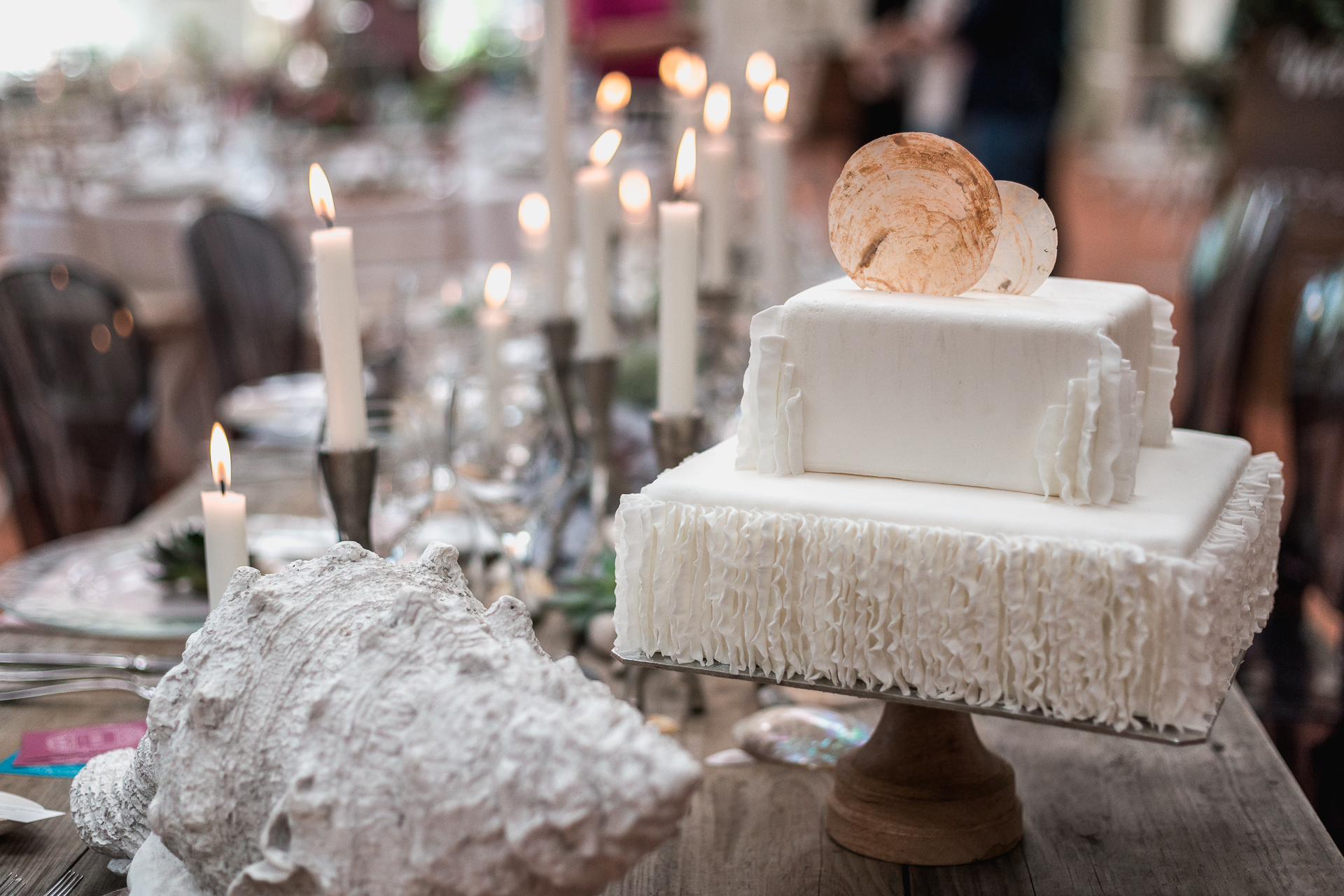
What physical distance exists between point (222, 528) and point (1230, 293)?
214 centimetres

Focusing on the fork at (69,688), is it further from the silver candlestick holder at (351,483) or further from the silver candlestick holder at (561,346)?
the silver candlestick holder at (561,346)

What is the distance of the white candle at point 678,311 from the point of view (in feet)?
3.96

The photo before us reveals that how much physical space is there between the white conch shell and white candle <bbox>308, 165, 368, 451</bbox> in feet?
1.02

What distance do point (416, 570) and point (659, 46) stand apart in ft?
16.0

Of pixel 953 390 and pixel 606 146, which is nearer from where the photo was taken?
pixel 953 390

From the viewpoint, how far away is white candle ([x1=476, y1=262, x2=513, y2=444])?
1617 mm

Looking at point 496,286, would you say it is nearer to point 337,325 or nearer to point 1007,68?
point 337,325

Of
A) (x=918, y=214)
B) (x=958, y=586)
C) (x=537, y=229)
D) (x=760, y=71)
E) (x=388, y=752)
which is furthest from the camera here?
(x=760, y=71)

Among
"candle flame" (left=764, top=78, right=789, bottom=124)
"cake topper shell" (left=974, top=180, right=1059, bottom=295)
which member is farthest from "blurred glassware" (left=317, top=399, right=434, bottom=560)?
"candle flame" (left=764, top=78, right=789, bottom=124)

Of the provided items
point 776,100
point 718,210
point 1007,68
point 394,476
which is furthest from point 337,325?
point 1007,68

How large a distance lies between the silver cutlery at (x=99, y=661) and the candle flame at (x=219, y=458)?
32cm

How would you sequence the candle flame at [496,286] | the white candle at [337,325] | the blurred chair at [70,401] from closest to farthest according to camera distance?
the white candle at [337,325] → the candle flame at [496,286] → the blurred chair at [70,401]

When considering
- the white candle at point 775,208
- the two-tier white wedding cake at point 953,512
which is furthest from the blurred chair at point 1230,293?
the two-tier white wedding cake at point 953,512

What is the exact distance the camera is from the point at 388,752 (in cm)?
69
